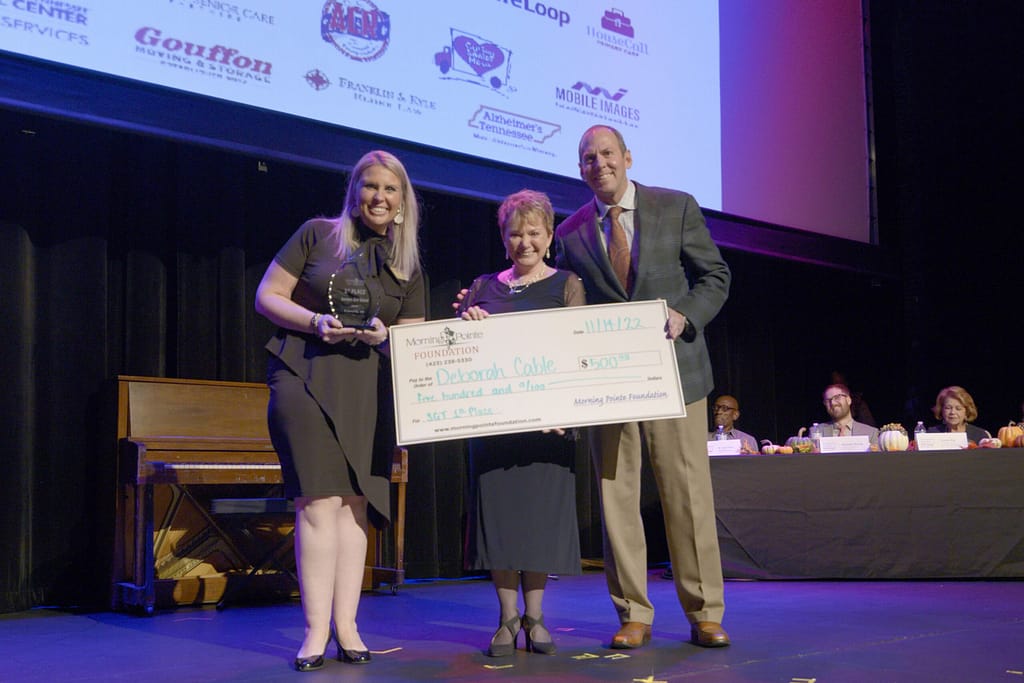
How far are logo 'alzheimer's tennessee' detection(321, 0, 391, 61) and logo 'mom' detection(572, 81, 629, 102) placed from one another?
1.15 m

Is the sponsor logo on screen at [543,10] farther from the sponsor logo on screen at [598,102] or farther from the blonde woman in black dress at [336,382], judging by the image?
the blonde woman in black dress at [336,382]

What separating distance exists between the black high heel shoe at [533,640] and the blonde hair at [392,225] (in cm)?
100

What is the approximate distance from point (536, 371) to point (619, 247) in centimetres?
51

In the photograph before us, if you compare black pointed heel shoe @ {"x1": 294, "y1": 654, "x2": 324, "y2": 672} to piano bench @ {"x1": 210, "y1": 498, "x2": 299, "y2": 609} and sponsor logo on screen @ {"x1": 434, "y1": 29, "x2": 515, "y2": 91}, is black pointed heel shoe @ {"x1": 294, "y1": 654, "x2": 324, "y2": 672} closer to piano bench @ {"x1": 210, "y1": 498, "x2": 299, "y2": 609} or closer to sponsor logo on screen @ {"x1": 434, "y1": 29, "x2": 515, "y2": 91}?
piano bench @ {"x1": 210, "y1": 498, "x2": 299, "y2": 609}

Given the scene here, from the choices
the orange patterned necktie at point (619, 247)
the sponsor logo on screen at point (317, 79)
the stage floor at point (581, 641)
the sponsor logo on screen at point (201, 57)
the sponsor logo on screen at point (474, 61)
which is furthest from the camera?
the sponsor logo on screen at point (474, 61)

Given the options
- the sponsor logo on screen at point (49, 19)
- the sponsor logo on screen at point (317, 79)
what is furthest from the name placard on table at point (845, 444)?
the sponsor logo on screen at point (49, 19)

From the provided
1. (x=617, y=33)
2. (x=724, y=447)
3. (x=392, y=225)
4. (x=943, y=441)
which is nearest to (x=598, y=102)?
(x=617, y=33)

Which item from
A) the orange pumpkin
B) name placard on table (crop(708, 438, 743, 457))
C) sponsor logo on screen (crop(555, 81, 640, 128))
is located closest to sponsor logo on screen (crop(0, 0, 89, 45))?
sponsor logo on screen (crop(555, 81, 640, 128))

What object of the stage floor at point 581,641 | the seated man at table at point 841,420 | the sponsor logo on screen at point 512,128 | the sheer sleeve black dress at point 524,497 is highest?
the sponsor logo on screen at point 512,128

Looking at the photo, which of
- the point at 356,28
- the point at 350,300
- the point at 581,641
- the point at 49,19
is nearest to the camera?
the point at 350,300

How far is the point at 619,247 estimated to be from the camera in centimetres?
308

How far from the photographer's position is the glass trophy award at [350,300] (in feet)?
8.83

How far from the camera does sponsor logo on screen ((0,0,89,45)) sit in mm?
3715

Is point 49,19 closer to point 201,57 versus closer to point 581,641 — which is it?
point 201,57
